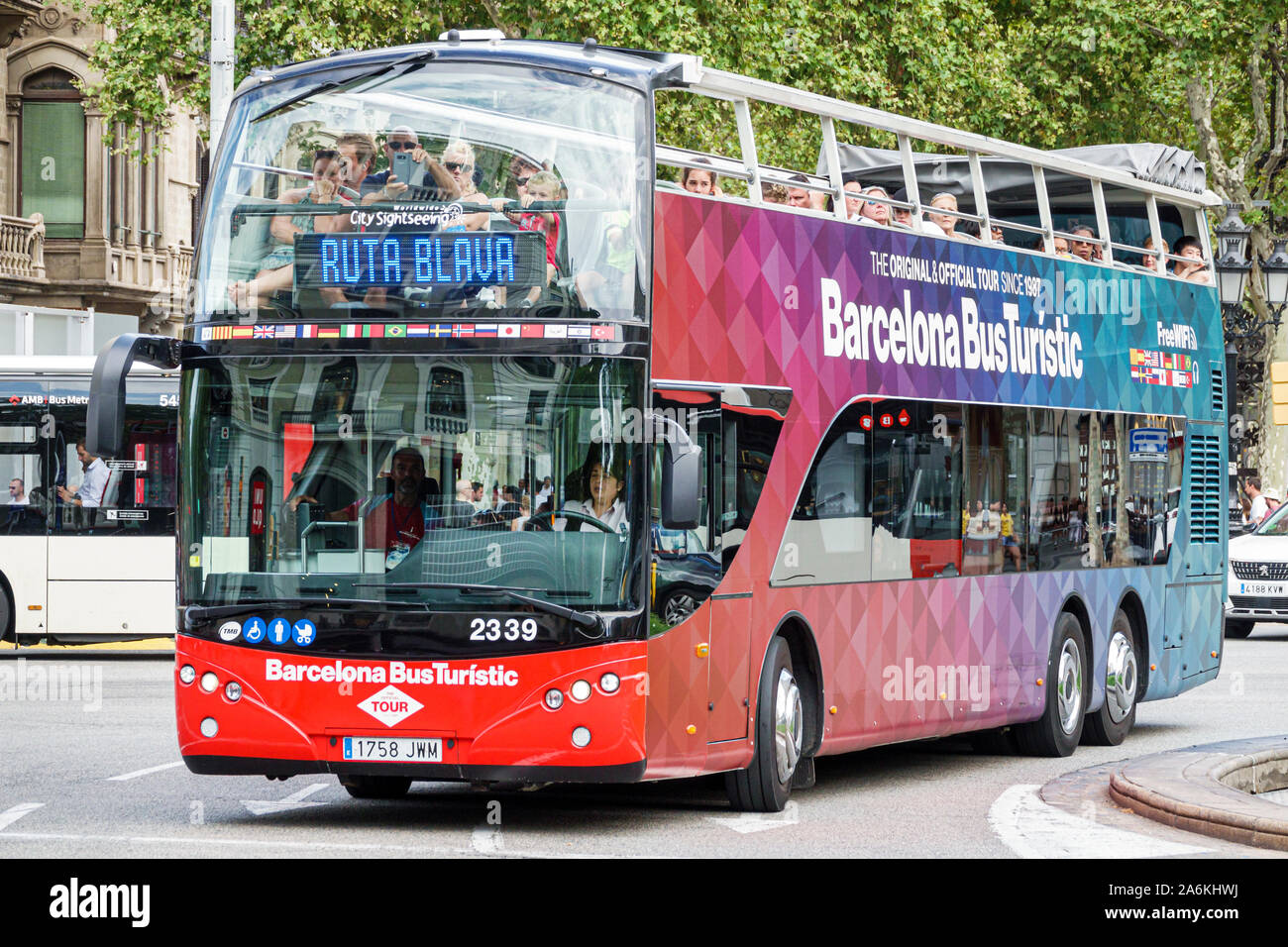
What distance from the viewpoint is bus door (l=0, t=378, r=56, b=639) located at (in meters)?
22.3

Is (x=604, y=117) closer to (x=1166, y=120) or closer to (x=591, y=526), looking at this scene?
(x=591, y=526)

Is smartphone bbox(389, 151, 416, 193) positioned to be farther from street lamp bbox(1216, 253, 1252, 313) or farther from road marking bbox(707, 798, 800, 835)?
street lamp bbox(1216, 253, 1252, 313)

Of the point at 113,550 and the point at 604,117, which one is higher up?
the point at 604,117

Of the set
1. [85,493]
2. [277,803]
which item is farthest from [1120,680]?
[85,493]

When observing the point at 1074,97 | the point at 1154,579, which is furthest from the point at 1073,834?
the point at 1074,97

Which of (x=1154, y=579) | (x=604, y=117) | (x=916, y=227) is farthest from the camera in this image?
(x=1154, y=579)

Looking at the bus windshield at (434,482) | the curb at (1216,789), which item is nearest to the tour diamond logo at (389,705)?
the bus windshield at (434,482)

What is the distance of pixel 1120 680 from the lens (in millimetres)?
15906

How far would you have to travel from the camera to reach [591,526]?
10086mm

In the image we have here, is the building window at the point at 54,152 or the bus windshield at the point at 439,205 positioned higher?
the building window at the point at 54,152

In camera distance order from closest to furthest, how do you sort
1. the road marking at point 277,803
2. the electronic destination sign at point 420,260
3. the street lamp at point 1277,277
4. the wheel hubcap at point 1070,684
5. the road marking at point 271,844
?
the road marking at point 271,844
the electronic destination sign at point 420,260
the road marking at point 277,803
the wheel hubcap at point 1070,684
the street lamp at point 1277,277

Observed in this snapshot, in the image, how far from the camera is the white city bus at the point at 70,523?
73.2 feet

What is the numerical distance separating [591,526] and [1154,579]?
7.44 m

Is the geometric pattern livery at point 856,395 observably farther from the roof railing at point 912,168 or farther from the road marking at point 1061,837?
the road marking at point 1061,837
